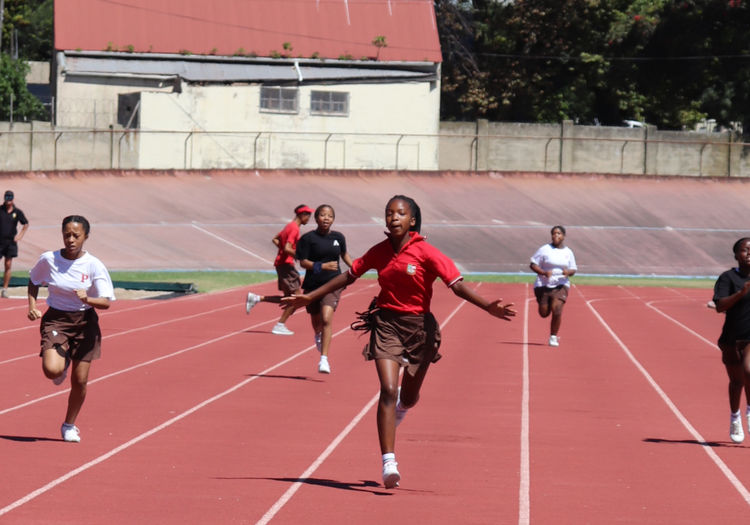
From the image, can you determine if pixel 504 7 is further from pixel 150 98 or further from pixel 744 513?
pixel 744 513

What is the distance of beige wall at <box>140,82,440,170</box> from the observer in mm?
43312

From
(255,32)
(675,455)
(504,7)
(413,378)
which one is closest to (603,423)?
(675,455)

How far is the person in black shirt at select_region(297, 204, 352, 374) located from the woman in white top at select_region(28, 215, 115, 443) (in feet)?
14.9

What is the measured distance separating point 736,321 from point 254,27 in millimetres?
40528

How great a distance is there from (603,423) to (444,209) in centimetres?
3209

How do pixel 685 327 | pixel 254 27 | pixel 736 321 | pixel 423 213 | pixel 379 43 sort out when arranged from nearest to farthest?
pixel 736 321
pixel 685 327
pixel 423 213
pixel 254 27
pixel 379 43

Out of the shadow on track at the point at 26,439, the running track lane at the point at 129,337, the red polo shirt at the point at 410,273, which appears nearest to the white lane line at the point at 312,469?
the red polo shirt at the point at 410,273

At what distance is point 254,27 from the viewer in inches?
1874

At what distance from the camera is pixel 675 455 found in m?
8.94

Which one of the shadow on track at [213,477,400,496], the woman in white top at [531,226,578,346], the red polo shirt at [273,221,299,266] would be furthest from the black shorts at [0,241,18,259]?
the shadow on track at [213,477,400,496]

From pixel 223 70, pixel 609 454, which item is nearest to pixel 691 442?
pixel 609 454

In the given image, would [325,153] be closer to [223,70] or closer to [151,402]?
[223,70]

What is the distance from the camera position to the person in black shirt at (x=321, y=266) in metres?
13.1

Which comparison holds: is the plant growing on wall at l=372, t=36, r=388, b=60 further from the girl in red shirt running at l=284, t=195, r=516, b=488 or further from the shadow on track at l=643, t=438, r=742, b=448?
the girl in red shirt running at l=284, t=195, r=516, b=488
